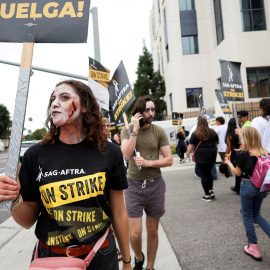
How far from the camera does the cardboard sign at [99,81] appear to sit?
14.2 ft

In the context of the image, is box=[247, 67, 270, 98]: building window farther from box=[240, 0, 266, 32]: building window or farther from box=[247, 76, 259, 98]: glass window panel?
box=[240, 0, 266, 32]: building window

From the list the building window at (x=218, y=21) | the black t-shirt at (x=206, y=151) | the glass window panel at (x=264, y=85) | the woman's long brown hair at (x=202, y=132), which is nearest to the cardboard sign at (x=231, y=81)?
the woman's long brown hair at (x=202, y=132)

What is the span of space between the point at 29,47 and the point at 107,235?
126 cm

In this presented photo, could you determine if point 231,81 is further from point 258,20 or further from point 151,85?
point 151,85

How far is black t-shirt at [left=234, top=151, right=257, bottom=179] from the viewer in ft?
11.2

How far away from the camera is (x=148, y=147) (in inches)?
123

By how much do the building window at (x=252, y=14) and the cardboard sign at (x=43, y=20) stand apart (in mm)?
21183

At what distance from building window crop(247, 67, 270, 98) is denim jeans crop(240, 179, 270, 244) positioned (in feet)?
61.7

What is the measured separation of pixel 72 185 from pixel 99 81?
3.58 metres

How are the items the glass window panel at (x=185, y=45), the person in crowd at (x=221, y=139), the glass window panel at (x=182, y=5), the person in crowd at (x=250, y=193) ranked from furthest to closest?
the glass window panel at (x=182, y=5) → the glass window panel at (x=185, y=45) → the person in crowd at (x=221, y=139) → the person in crowd at (x=250, y=193)

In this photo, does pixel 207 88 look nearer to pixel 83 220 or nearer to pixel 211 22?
pixel 211 22

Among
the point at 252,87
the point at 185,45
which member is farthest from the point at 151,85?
the point at 252,87

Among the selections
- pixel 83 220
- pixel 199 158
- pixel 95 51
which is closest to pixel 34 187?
pixel 83 220

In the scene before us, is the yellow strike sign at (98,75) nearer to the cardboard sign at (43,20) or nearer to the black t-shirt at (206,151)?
the black t-shirt at (206,151)
